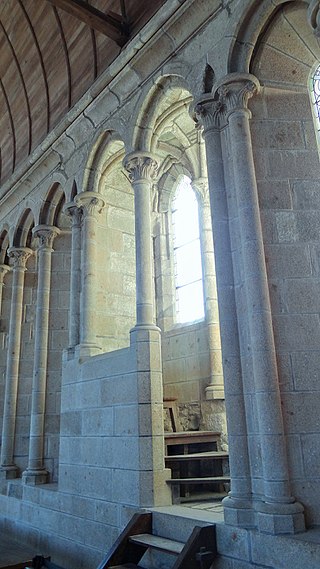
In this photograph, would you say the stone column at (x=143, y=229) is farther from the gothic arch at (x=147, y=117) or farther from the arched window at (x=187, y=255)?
the arched window at (x=187, y=255)

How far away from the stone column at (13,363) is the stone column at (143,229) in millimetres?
2939

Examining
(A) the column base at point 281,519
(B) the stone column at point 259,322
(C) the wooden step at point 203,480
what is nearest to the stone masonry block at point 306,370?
(B) the stone column at point 259,322

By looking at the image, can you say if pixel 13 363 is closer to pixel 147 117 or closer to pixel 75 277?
pixel 75 277

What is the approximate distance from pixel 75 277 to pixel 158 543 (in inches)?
115

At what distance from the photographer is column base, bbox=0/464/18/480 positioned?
241 inches

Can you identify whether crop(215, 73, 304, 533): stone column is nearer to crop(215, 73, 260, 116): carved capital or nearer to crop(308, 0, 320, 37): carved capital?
crop(215, 73, 260, 116): carved capital

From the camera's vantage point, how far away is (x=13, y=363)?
6.61 meters

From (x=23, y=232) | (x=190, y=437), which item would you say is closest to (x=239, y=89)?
(x=190, y=437)

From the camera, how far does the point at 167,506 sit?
3830 mm

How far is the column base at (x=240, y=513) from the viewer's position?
304cm

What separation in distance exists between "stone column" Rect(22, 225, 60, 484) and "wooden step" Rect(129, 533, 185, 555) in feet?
7.86

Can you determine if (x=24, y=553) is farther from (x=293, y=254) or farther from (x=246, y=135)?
(x=246, y=135)

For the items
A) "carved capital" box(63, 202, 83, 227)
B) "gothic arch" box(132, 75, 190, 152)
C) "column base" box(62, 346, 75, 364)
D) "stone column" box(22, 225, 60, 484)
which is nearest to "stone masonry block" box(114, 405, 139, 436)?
"column base" box(62, 346, 75, 364)

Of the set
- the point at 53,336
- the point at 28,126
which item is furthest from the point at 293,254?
the point at 28,126
